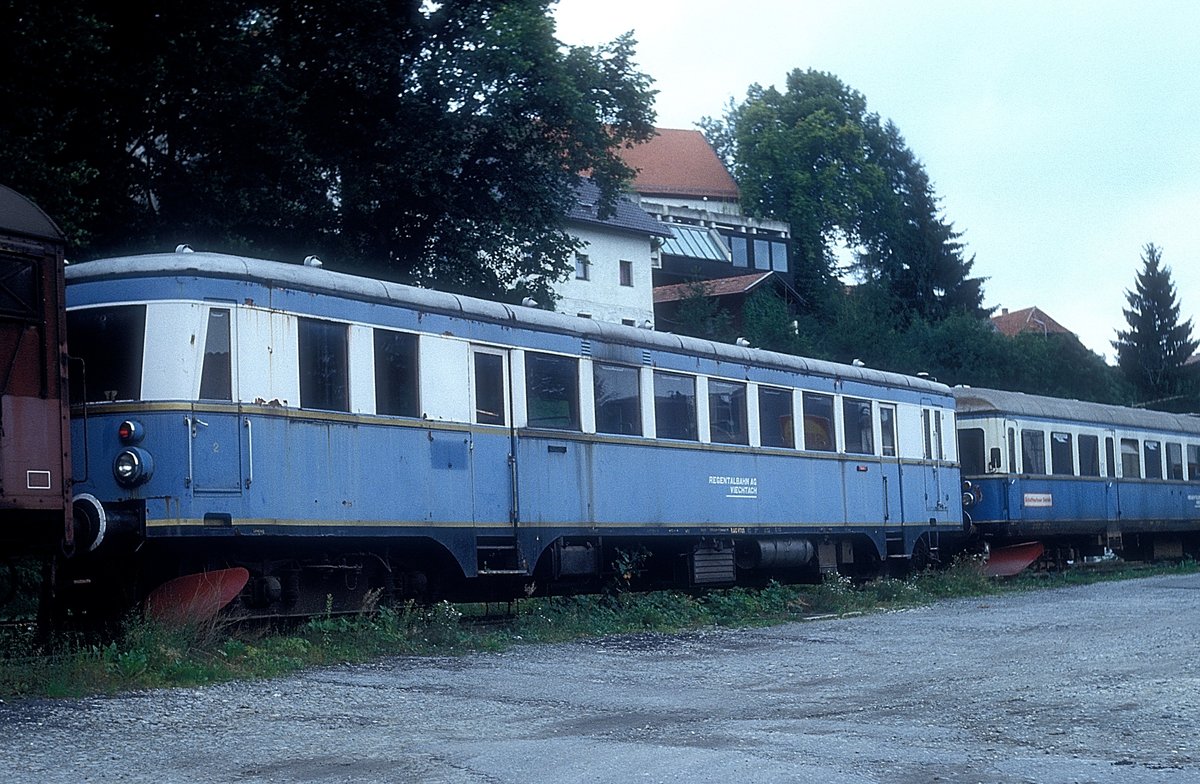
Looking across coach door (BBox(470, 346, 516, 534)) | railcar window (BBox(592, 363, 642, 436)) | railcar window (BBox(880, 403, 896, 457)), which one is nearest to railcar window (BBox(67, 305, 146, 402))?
coach door (BBox(470, 346, 516, 534))

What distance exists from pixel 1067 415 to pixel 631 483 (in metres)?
14.9

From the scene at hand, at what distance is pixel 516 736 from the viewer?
8930 mm

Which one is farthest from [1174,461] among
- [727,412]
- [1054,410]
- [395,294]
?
[395,294]

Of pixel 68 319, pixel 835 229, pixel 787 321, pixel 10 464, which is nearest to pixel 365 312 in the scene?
pixel 68 319

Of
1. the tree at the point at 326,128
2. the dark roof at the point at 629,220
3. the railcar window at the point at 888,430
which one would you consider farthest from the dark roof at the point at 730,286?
the railcar window at the point at 888,430

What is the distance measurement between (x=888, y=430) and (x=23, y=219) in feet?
48.9

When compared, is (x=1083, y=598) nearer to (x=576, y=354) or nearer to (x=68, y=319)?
(x=576, y=354)

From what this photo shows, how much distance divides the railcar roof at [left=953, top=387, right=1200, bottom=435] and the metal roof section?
37.4 meters

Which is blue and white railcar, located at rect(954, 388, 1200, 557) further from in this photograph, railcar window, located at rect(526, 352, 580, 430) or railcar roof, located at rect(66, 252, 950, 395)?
railcar window, located at rect(526, 352, 580, 430)

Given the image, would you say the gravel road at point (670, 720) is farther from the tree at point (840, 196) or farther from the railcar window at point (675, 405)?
the tree at point (840, 196)

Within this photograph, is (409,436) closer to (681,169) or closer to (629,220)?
(629,220)

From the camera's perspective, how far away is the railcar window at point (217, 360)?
12.8 meters

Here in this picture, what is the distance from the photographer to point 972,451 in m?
27.9

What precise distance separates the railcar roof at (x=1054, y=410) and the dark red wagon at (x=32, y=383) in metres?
18.9
